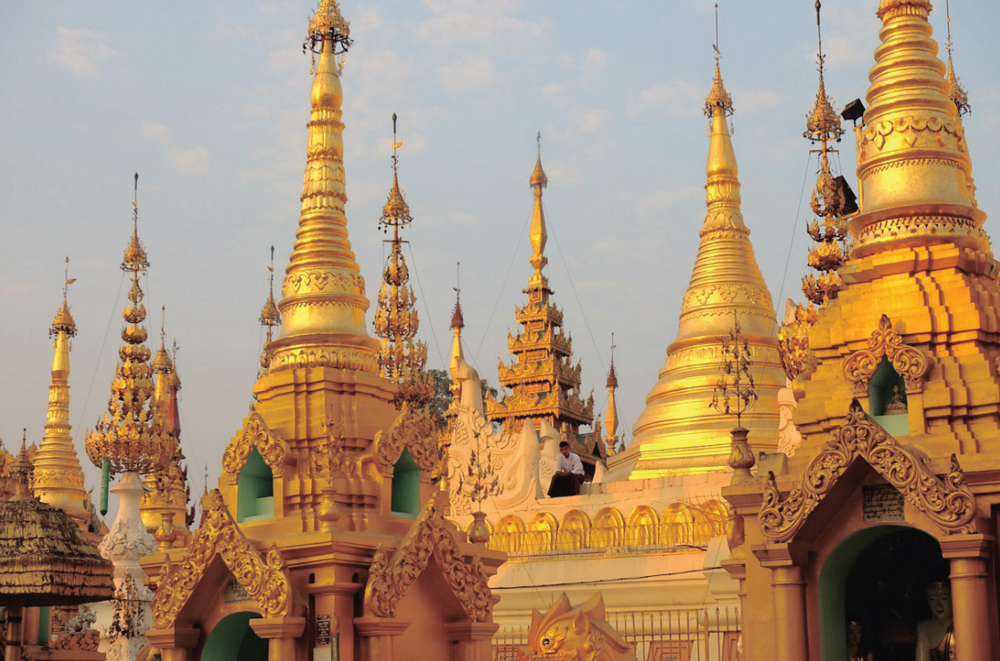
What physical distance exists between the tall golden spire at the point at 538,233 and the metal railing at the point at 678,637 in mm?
20181

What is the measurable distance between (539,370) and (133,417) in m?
13.1

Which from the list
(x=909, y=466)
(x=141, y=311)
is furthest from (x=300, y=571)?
(x=141, y=311)

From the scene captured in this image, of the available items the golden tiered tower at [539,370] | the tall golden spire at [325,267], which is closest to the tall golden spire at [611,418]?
the golden tiered tower at [539,370]

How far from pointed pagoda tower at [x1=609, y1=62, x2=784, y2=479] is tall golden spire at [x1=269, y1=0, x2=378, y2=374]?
11376 mm

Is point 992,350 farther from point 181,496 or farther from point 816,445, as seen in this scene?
point 181,496

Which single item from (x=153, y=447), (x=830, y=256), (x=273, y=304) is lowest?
(x=153, y=447)

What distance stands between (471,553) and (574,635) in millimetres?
2015

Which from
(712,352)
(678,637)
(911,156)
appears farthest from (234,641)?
(712,352)

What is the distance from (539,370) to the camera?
129 ft

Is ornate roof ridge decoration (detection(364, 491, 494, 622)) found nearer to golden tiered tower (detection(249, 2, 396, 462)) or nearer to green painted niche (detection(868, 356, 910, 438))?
golden tiered tower (detection(249, 2, 396, 462))

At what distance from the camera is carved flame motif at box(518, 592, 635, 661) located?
48.8 ft

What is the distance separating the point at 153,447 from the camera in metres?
29.0

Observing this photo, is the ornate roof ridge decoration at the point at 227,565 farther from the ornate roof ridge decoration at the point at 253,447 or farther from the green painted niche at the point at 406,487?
the green painted niche at the point at 406,487

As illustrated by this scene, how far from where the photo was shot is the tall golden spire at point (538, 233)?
132 feet
